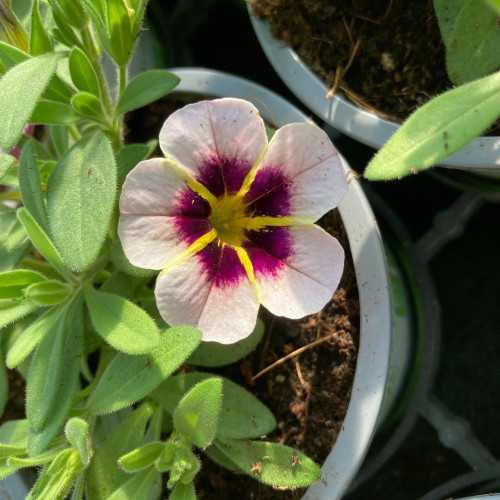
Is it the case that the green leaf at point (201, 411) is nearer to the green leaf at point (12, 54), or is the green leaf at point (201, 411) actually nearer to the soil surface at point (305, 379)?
the soil surface at point (305, 379)

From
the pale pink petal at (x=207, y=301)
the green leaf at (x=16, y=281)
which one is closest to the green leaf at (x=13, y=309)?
the green leaf at (x=16, y=281)

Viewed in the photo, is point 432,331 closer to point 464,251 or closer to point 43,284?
point 464,251

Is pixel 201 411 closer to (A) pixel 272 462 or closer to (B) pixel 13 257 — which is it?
(A) pixel 272 462

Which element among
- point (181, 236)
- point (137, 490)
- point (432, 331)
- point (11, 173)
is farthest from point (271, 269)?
point (432, 331)

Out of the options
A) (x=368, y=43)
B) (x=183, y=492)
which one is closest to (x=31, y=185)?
(x=183, y=492)

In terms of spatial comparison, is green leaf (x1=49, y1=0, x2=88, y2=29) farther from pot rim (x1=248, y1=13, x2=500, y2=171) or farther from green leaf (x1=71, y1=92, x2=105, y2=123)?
pot rim (x1=248, y1=13, x2=500, y2=171)
